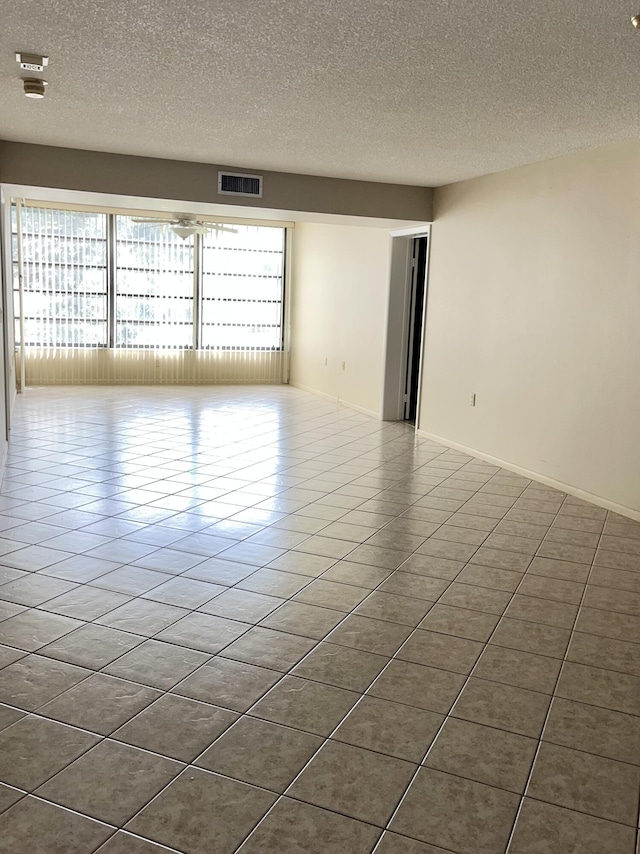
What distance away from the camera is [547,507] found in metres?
4.89

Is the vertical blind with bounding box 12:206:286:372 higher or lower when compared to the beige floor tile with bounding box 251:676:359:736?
higher

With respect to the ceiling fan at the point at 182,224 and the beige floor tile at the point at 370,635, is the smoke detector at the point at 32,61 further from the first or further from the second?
the ceiling fan at the point at 182,224

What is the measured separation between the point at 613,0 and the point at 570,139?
227cm

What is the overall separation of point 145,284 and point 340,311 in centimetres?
301

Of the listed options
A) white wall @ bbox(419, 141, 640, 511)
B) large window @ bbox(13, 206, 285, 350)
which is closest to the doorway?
white wall @ bbox(419, 141, 640, 511)

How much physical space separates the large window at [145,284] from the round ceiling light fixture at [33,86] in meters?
5.77

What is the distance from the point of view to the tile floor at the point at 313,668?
1.90m

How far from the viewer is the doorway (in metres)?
8.03

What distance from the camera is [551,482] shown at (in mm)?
5441

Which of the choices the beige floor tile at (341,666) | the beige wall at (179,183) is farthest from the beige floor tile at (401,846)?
the beige wall at (179,183)

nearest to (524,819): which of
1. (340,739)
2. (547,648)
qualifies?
(340,739)

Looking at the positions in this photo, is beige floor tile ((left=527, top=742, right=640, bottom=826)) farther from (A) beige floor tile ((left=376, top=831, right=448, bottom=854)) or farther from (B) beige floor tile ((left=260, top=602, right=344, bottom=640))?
(B) beige floor tile ((left=260, top=602, right=344, bottom=640))

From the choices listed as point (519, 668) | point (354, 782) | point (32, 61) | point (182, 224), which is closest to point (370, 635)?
point (519, 668)

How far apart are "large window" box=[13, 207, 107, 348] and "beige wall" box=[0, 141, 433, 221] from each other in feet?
14.8
